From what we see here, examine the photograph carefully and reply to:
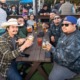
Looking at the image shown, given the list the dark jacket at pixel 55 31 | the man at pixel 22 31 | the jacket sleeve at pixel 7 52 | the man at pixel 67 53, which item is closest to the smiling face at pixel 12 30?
the jacket sleeve at pixel 7 52

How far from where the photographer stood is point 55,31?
23.1 ft

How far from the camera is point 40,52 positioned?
5.04 meters

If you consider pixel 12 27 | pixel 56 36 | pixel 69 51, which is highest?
pixel 12 27

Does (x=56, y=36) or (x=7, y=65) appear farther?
(x=56, y=36)

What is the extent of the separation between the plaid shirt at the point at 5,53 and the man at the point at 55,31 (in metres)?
2.85

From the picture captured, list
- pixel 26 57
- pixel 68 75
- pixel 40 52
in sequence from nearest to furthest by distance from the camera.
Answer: pixel 68 75
pixel 26 57
pixel 40 52

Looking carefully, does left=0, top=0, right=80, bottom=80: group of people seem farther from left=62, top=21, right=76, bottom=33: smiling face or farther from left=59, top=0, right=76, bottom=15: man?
left=59, top=0, right=76, bottom=15: man

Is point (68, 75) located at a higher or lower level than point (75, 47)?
lower

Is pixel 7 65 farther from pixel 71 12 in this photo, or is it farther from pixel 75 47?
pixel 71 12

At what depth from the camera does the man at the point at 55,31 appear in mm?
6817

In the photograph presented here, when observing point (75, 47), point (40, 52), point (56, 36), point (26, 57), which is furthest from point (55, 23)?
point (75, 47)

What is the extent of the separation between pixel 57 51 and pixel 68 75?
385 millimetres

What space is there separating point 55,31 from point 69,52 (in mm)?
3022

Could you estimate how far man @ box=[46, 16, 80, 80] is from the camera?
161 inches
